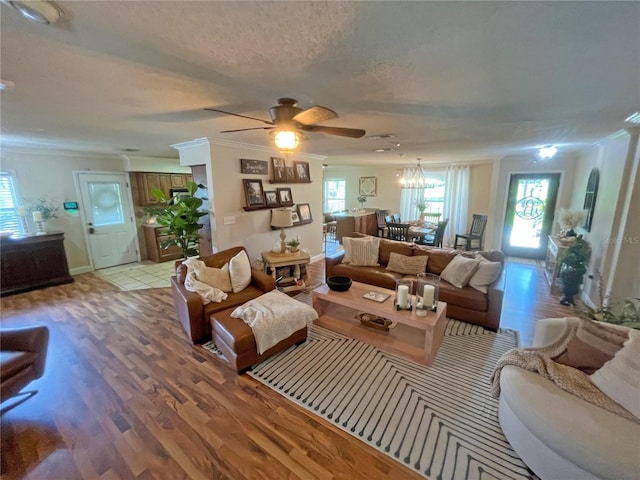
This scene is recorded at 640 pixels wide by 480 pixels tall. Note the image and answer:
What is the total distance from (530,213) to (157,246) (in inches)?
328

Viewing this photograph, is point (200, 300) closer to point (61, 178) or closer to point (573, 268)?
point (61, 178)

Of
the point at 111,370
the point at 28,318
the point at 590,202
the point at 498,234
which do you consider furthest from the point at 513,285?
the point at 28,318

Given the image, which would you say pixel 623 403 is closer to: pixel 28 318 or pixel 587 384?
pixel 587 384

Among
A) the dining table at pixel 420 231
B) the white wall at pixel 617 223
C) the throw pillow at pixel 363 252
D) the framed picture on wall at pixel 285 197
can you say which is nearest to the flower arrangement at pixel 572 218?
the white wall at pixel 617 223

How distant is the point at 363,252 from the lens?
4102 mm

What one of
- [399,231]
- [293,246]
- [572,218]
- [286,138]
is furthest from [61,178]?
[572,218]

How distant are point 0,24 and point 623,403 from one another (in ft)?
11.6

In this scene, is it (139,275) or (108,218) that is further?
(108,218)

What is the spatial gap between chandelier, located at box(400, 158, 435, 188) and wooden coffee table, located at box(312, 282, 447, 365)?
16.6 feet

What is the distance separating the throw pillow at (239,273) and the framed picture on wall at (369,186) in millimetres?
6017

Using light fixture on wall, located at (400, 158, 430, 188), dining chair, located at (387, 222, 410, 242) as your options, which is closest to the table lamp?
dining chair, located at (387, 222, 410, 242)

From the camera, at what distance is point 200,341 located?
282cm

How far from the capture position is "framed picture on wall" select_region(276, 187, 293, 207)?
467 cm

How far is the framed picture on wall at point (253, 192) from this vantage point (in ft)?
13.5
